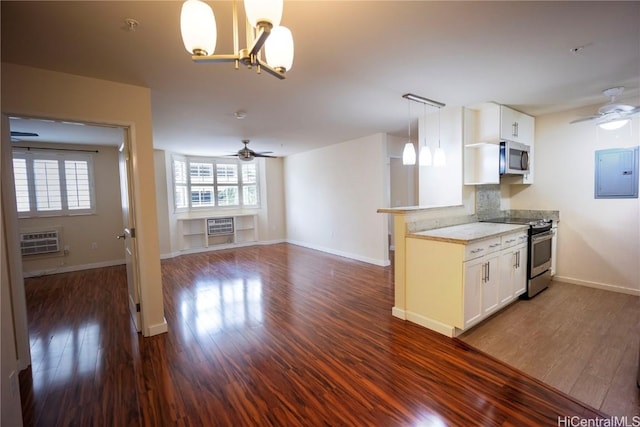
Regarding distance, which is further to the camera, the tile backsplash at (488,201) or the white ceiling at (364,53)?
the tile backsplash at (488,201)

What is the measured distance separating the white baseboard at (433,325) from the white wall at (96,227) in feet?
19.6

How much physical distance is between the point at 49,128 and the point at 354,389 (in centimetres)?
541

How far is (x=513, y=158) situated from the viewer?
3.65m

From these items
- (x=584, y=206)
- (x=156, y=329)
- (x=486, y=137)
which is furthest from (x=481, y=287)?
(x=156, y=329)

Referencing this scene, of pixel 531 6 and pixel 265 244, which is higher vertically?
pixel 531 6

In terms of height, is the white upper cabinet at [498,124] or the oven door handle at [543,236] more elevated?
the white upper cabinet at [498,124]

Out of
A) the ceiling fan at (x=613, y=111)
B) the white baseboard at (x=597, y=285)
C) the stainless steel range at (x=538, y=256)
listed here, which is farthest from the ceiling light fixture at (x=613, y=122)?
the white baseboard at (x=597, y=285)

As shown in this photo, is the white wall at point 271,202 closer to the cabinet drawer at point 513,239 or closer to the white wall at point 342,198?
the white wall at point 342,198

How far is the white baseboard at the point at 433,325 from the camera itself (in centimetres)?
269

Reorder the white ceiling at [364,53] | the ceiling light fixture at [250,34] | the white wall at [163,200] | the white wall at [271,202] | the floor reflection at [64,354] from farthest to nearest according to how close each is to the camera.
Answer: the white wall at [271,202], the white wall at [163,200], the floor reflection at [64,354], the white ceiling at [364,53], the ceiling light fixture at [250,34]

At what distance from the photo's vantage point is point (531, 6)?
67.7 inches

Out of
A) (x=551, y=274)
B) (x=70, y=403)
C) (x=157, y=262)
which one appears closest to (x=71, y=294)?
(x=157, y=262)

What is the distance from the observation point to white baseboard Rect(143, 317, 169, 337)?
287cm

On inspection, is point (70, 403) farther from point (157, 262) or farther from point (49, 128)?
point (49, 128)
